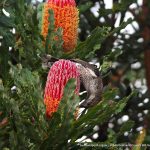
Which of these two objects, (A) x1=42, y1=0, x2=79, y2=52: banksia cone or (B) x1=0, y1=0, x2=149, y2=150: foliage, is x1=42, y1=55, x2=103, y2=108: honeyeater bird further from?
(A) x1=42, y1=0, x2=79, y2=52: banksia cone

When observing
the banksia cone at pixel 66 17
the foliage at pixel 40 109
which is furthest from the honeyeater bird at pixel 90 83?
the banksia cone at pixel 66 17

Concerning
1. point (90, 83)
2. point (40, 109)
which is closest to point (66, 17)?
point (90, 83)

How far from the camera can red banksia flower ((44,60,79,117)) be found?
154cm

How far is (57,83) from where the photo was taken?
156 cm

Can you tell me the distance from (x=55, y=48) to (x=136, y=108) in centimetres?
181

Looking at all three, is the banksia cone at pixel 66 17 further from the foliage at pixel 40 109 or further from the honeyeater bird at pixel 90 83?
the honeyeater bird at pixel 90 83

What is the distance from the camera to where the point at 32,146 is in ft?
5.14

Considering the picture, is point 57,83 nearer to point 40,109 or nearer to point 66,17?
point 40,109

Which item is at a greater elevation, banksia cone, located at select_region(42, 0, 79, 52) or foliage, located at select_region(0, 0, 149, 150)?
banksia cone, located at select_region(42, 0, 79, 52)

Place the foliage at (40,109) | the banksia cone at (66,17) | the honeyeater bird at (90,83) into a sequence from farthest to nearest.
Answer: the banksia cone at (66,17) → the honeyeater bird at (90,83) → the foliage at (40,109)

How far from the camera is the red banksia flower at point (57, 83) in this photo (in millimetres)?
1545

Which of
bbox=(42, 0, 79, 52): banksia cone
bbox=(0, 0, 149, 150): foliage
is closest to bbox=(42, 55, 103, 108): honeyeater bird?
bbox=(0, 0, 149, 150): foliage

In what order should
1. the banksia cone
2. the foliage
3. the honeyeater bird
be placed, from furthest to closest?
the banksia cone, the honeyeater bird, the foliage

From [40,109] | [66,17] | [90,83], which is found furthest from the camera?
[66,17]
